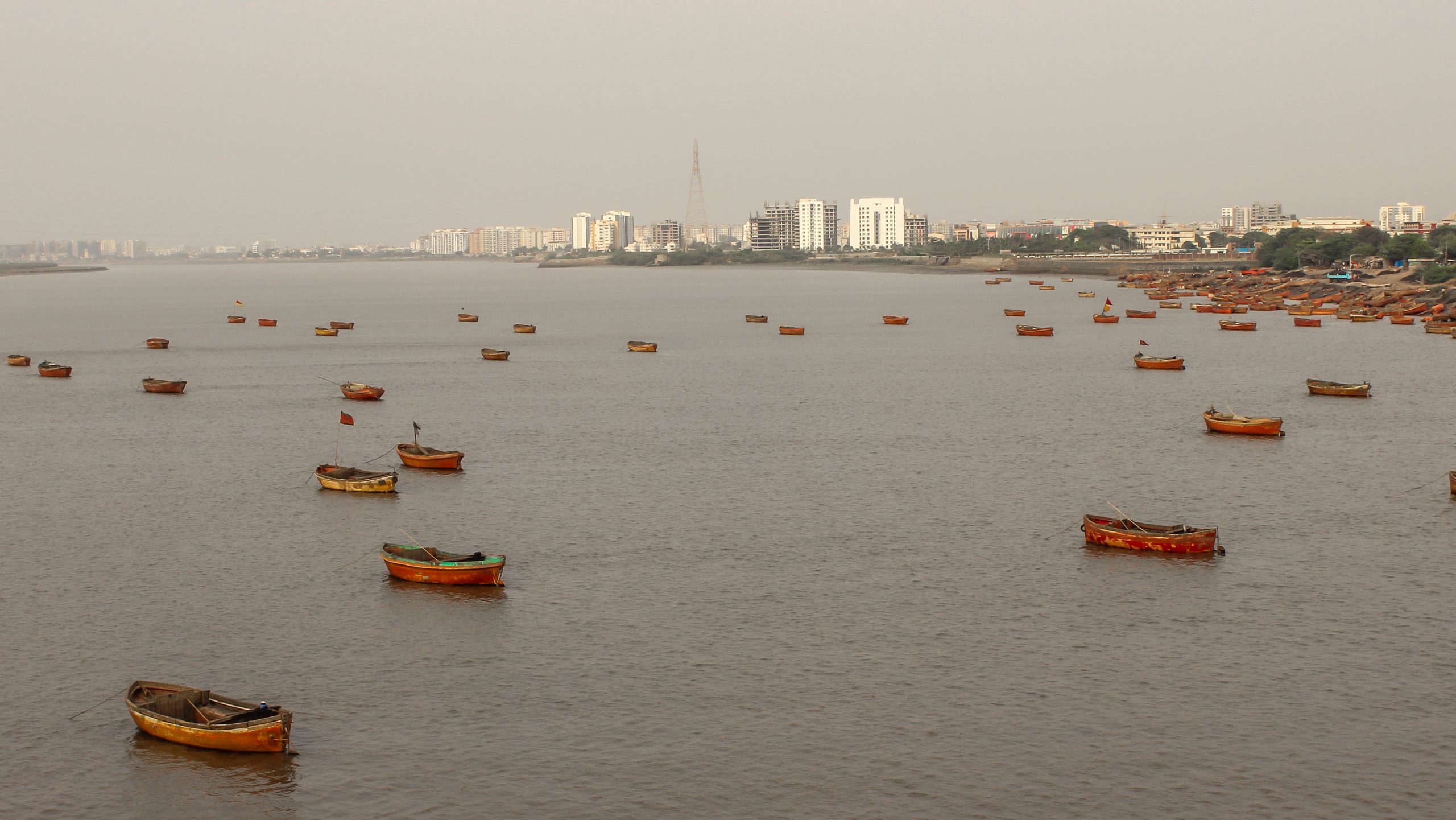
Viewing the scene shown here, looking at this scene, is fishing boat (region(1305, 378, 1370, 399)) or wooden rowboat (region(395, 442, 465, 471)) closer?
wooden rowboat (region(395, 442, 465, 471))

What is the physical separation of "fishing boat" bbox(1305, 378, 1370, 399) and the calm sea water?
473 mm

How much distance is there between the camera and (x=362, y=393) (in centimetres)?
7775

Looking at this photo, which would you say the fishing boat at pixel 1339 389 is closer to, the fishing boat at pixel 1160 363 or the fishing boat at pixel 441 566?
the fishing boat at pixel 1160 363

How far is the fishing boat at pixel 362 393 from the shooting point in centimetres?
7775

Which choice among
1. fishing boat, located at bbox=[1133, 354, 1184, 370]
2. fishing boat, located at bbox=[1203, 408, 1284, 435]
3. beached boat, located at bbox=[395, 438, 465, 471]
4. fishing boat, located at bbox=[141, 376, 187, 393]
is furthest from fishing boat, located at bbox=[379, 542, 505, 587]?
fishing boat, located at bbox=[1133, 354, 1184, 370]

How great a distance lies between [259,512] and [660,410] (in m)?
28.9

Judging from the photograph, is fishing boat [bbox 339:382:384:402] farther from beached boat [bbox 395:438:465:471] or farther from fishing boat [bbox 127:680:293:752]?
fishing boat [bbox 127:680:293:752]

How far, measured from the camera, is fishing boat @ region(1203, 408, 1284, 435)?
202 ft

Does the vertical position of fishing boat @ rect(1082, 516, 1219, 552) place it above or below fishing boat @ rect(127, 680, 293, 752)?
above

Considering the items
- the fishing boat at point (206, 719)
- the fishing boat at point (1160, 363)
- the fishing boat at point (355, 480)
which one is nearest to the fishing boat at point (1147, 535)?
the fishing boat at point (206, 719)

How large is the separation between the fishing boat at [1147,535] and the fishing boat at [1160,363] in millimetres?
49666

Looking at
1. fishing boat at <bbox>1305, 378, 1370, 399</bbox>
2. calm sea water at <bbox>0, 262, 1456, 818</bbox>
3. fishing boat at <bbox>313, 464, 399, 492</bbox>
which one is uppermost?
fishing boat at <bbox>1305, 378, 1370, 399</bbox>

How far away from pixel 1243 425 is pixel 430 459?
36621mm

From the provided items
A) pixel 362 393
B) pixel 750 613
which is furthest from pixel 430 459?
pixel 362 393
